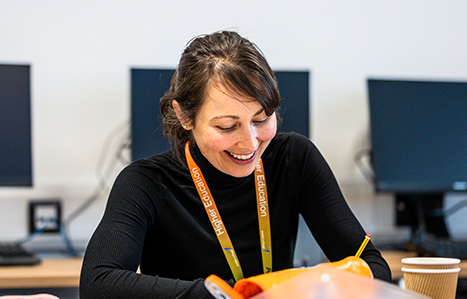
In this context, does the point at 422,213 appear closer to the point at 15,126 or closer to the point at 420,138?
the point at 420,138

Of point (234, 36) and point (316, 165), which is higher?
point (234, 36)

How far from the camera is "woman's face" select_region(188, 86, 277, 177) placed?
3.31 ft

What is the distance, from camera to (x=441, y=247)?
174 cm

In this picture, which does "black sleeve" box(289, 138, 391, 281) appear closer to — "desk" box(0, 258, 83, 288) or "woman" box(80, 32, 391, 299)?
"woman" box(80, 32, 391, 299)

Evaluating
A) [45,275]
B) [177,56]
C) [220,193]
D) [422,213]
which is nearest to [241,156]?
[220,193]

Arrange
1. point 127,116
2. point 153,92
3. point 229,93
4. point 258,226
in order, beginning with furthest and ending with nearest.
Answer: point 127,116 < point 153,92 < point 258,226 < point 229,93

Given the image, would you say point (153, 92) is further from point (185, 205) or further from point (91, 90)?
point (185, 205)

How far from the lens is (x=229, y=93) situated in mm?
1011

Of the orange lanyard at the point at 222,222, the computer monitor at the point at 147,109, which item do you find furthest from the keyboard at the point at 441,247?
the orange lanyard at the point at 222,222

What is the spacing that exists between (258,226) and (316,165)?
201 millimetres

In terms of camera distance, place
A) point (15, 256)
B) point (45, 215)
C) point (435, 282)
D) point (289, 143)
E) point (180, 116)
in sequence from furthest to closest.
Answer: point (45, 215) < point (15, 256) < point (289, 143) < point (180, 116) < point (435, 282)

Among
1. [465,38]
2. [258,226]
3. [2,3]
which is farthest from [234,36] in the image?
[465,38]

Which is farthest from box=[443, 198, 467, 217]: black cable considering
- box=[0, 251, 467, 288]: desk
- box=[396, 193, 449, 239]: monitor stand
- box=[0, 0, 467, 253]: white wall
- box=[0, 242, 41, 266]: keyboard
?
box=[0, 242, 41, 266]: keyboard

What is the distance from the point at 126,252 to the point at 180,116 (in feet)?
1.02
